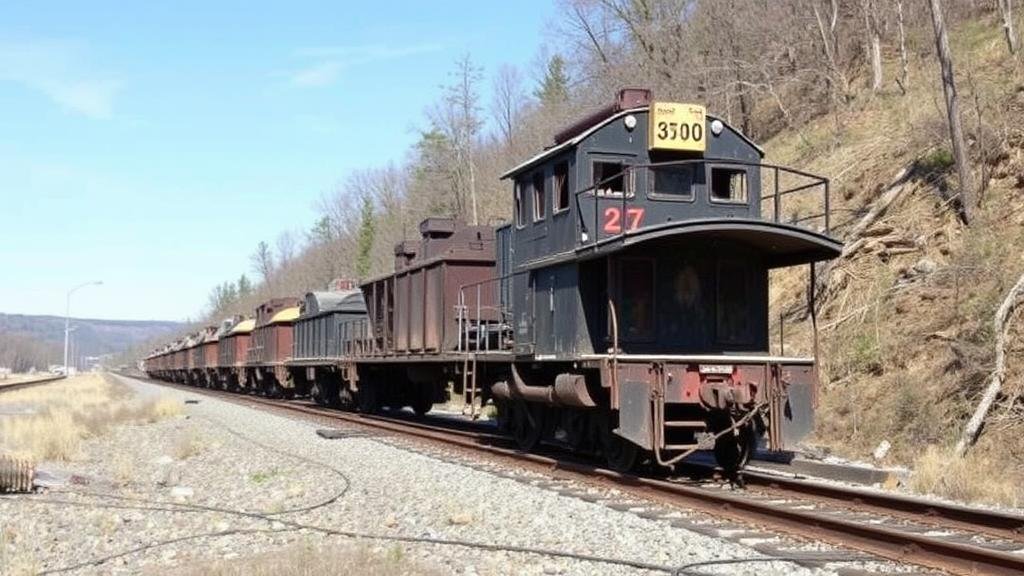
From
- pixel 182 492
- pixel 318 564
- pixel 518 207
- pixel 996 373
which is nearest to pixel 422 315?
pixel 518 207

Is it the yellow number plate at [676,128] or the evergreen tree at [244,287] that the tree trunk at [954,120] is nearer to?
the yellow number plate at [676,128]

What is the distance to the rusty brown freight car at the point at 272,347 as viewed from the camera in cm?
3616

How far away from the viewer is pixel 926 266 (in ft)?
57.3

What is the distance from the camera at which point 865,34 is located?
31891 mm

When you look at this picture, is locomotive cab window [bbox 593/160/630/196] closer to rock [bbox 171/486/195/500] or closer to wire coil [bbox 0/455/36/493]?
rock [bbox 171/486/195/500]

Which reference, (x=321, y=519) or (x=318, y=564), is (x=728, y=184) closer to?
(x=321, y=519)

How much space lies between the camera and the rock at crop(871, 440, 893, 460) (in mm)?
14141

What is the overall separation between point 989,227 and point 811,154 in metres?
11.0

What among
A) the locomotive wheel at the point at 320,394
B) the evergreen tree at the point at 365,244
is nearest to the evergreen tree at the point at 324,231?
the evergreen tree at the point at 365,244

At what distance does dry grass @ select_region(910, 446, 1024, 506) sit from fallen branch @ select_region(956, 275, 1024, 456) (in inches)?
9.2

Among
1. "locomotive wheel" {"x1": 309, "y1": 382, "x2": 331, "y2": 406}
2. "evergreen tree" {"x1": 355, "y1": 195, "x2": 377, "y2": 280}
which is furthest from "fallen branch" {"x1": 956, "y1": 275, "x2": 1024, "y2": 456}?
"evergreen tree" {"x1": 355, "y1": 195, "x2": 377, "y2": 280}

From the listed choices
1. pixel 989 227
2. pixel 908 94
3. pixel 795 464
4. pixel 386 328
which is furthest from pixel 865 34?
pixel 795 464

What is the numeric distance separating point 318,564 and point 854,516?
522 centimetres

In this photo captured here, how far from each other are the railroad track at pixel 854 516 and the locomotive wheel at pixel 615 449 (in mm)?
214
